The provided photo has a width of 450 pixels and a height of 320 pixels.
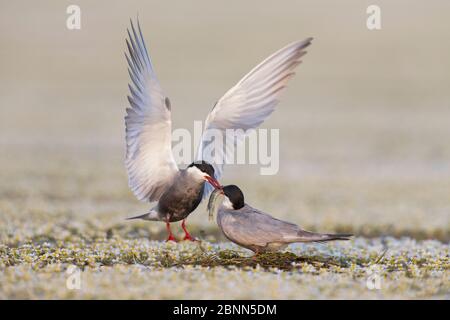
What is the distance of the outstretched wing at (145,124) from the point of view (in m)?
8.33

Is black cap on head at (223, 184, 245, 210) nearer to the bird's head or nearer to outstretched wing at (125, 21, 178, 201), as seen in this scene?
the bird's head

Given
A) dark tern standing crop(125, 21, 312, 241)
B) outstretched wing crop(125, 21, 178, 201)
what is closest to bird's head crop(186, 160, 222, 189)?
dark tern standing crop(125, 21, 312, 241)

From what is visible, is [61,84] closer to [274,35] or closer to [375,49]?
[274,35]

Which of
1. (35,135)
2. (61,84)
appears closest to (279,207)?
(35,135)

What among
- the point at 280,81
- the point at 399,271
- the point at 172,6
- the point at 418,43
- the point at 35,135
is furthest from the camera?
the point at 172,6

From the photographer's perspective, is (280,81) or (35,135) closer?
(280,81)

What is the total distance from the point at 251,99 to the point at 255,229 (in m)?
1.67

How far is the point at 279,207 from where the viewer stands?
43.5 feet

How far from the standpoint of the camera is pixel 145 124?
8.40m

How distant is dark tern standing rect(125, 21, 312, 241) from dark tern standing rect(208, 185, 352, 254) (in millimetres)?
337

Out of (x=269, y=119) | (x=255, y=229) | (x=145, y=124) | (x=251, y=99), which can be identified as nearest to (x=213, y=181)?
(x=255, y=229)

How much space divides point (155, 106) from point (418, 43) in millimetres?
26021

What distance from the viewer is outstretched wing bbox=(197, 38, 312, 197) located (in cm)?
858

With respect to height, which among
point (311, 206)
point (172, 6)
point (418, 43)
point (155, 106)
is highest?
point (172, 6)
